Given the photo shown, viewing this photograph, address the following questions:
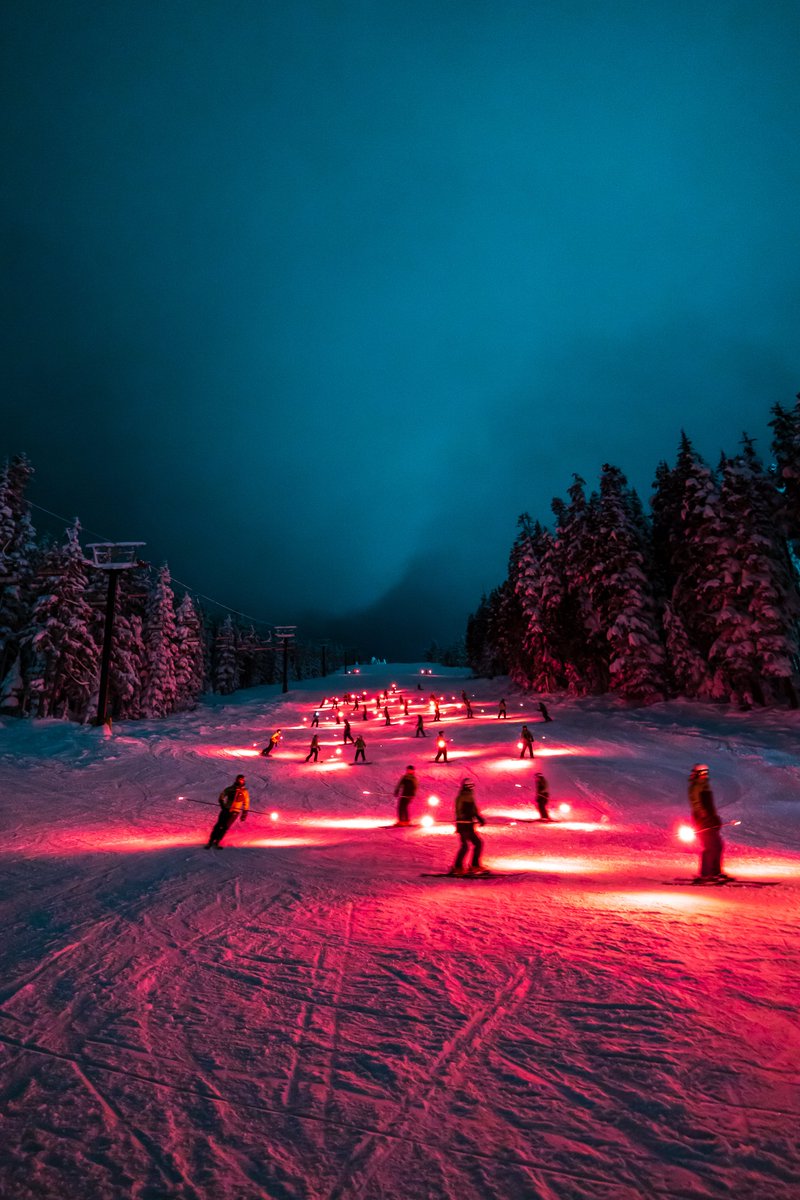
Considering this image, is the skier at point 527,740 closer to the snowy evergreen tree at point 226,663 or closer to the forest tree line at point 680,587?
the forest tree line at point 680,587

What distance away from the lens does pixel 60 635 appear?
4197 centimetres

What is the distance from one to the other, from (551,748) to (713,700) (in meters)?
14.9

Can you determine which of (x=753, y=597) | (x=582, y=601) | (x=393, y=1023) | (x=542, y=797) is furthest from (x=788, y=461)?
(x=393, y=1023)

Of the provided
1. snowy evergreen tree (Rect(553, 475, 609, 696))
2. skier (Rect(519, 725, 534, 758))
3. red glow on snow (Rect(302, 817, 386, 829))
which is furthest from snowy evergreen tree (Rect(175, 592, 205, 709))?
red glow on snow (Rect(302, 817, 386, 829))

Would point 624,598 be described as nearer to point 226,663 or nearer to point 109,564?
point 109,564

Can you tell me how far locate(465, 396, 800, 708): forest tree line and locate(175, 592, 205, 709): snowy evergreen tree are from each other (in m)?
37.2

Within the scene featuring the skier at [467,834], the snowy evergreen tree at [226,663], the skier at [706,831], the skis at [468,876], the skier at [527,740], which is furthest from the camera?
the snowy evergreen tree at [226,663]

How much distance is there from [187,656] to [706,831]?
6249cm

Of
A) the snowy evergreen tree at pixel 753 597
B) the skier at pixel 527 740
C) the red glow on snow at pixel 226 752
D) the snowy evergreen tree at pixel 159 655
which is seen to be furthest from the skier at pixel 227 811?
the snowy evergreen tree at pixel 159 655

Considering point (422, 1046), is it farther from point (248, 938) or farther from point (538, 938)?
point (248, 938)

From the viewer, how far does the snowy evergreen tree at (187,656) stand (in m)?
63.5

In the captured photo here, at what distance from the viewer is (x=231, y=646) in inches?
3516

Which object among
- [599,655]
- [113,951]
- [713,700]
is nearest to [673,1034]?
[113,951]

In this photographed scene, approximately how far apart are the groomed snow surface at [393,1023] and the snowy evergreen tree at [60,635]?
31.7 meters
